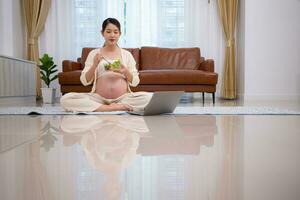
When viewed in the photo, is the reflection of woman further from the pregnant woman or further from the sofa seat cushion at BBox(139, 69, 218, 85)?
the sofa seat cushion at BBox(139, 69, 218, 85)

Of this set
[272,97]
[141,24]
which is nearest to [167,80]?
[141,24]

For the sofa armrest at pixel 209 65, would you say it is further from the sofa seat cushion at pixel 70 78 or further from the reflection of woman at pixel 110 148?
the reflection of woman at pixel 110 148

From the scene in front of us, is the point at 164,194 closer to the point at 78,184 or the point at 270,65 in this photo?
the point at 78,184

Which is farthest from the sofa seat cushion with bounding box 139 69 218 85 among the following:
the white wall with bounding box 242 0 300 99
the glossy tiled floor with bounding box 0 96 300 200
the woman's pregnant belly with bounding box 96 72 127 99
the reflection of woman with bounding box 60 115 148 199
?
the glossy tiled floor with bounding box 0 96 300 200

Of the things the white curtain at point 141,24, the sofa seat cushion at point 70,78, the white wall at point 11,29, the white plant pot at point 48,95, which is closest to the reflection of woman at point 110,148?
the sofa seat cushion at point 70,78

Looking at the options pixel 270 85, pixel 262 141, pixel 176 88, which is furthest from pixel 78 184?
pixel 270 85

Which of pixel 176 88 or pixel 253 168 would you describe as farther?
pixel 176 88

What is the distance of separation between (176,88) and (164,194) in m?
4.37

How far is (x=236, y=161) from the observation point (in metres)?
0.96

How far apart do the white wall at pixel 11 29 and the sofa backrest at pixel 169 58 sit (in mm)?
1992

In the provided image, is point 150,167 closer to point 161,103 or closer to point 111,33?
point 161,103

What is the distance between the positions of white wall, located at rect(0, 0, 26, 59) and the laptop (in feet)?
11.1

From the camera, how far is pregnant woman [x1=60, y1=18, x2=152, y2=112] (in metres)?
2.86

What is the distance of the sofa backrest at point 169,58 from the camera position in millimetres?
5758
